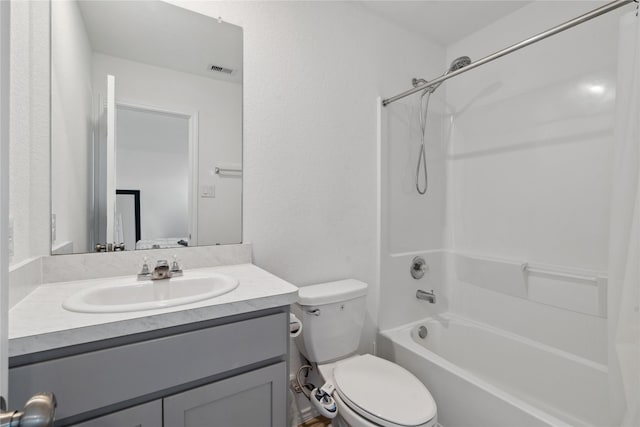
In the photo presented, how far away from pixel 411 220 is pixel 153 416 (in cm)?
174

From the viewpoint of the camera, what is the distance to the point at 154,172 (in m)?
1.27

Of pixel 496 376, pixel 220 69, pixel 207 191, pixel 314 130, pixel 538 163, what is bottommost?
pixel 496 376

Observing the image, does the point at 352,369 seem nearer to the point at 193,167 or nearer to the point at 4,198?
the point at 193,167

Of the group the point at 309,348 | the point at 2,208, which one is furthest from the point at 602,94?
the point at 2,208

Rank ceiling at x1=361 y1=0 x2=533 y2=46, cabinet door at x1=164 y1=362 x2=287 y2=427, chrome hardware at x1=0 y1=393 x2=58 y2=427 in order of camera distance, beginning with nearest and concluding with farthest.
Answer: chrome hardware at x1=0 y1=393 x2=58 y2=427
cabinet door at x1=164 y1=362 x2=287 y2=427
ceiling at x1=361 y1=0 x2=533 y2=46

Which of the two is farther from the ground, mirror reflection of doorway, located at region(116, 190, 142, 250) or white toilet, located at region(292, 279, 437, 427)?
mirror reflection of doorway, located at region(116, 190, 142, 250)

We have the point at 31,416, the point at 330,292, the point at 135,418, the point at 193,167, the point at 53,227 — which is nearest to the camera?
the point at 31,416

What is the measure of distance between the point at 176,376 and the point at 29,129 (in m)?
0.93

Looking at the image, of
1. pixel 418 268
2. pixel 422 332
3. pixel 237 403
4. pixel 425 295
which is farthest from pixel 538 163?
pixel 237 403

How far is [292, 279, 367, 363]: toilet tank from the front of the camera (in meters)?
1.40

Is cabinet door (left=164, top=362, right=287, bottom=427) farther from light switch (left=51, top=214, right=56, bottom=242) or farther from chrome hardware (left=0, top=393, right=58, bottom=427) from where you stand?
light switch (left=51, top=214, right=56, bottom=242)

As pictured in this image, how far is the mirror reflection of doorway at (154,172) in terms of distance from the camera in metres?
1.21

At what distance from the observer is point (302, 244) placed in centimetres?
160

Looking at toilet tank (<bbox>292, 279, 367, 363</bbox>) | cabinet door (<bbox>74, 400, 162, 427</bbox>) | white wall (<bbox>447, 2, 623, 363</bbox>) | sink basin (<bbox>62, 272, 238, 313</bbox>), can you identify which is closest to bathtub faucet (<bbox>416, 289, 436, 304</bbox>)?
white wall (<bbox>447, 2, 623, 363</bbox>)
